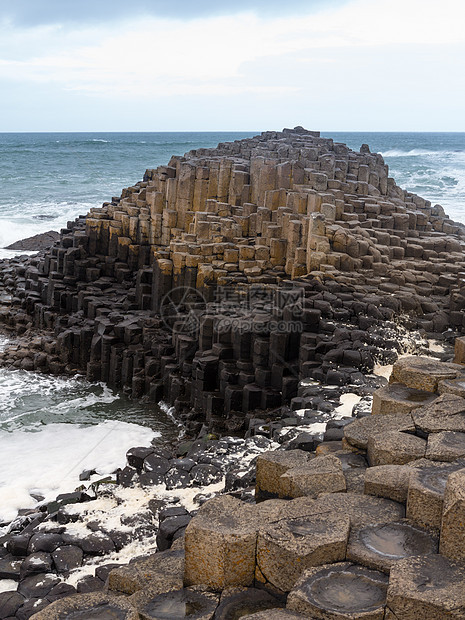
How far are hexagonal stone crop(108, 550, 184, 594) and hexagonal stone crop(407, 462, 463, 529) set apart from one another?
1703mm

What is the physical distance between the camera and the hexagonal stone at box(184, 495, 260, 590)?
452 centimetres

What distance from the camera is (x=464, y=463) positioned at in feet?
17.3

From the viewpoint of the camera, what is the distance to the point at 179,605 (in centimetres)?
445

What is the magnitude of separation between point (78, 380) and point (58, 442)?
4560mm

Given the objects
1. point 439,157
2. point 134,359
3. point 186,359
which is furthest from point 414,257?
point 439,157

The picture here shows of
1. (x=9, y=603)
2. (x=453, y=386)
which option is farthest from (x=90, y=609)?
(x=453, y=386)

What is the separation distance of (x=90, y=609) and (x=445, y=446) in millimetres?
2999

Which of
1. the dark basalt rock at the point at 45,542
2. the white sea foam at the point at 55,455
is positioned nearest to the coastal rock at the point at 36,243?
the white sea foam at the point at 55,455

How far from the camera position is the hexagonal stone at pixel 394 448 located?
18.7ft

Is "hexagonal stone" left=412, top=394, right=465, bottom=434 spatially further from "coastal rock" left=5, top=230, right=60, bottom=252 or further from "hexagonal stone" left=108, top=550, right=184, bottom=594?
"coastal rock" left=5, top=230, right=60, bottom=252

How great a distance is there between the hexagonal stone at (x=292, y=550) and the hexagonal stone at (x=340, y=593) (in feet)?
0.27

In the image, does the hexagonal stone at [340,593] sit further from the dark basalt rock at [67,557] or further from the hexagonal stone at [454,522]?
the dark basalt rock at [67,557]

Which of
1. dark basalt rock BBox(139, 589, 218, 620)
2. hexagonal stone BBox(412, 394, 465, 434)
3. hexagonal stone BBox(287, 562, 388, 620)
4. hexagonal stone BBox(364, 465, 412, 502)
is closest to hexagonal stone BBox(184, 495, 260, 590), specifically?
dark basalt rock BBox(139, 589, 218, 620)

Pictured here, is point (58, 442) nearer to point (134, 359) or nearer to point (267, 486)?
point (134, 359)
